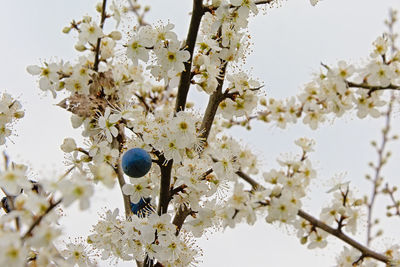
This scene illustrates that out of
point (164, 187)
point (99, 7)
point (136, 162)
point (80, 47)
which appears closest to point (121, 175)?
point (164, 187)

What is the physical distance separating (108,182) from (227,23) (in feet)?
5.41

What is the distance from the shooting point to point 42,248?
1353 millimetres

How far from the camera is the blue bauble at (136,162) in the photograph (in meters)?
2.32

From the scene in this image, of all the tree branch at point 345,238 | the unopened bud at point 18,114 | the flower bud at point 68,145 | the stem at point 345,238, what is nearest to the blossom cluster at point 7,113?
the unopened bud at point 18,114

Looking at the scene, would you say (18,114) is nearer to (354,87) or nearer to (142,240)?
(142,240)

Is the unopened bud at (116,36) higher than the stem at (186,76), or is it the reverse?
the unopened bud at (116,36)

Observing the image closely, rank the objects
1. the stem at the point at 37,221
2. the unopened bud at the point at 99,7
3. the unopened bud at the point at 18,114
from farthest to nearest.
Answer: the unopened bud at the point at 18,114 → the unopened bud at the point at 99,7 → the stem at the point at 37,221

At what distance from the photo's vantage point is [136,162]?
7.58 ft

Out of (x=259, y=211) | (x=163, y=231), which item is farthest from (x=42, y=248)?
(x=259, y=211)

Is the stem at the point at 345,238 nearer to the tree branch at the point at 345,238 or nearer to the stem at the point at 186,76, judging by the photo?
the tree branch at the point at 345,238

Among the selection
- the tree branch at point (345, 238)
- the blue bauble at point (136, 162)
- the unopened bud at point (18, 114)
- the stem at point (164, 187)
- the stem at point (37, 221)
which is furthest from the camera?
the unopened bud at point (18, 114)

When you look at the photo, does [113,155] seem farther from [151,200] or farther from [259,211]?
[259,211]

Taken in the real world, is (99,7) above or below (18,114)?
above

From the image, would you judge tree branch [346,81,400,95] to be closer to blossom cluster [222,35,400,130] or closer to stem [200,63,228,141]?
blossom cluster [222,35,400,130]
